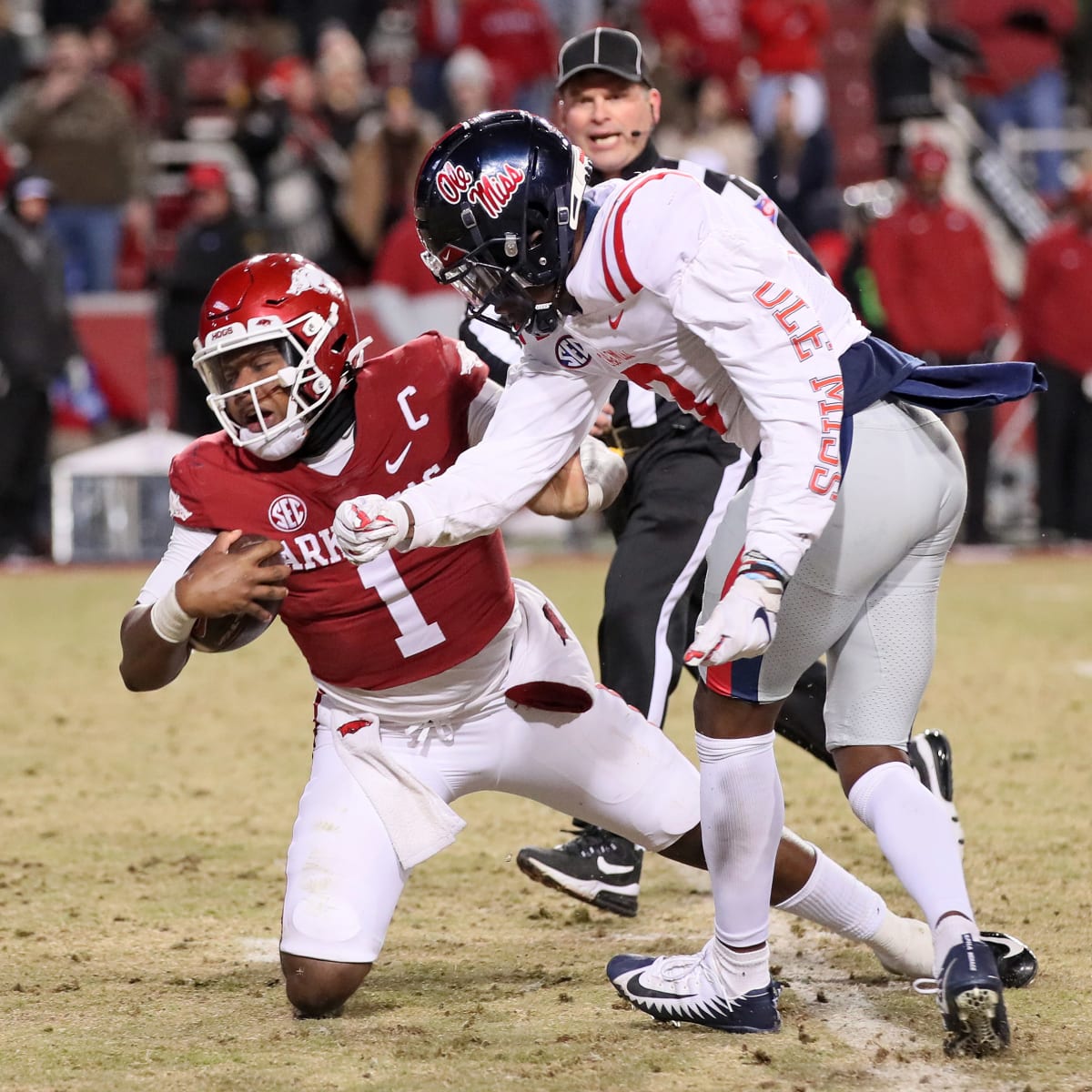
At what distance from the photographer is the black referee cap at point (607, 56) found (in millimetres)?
4875

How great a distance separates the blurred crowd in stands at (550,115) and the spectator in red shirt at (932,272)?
2cm

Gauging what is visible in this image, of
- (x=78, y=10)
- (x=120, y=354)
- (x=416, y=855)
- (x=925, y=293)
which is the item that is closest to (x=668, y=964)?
(x=416, y=855)

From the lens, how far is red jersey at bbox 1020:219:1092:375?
11.1 meters

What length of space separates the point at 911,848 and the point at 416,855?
99 centimetres

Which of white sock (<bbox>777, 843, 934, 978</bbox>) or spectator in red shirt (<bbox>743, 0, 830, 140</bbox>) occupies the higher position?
spectator in red shirt (<bbox>743, 0, 830, 140</bbox>)

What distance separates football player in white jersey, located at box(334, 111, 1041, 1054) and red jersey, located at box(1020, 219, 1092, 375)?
807cm

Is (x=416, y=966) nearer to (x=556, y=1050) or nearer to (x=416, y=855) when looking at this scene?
(x=416, y=855)

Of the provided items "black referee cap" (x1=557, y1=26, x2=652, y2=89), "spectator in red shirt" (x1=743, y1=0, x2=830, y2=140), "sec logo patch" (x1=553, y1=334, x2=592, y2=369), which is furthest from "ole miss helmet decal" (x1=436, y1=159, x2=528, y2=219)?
"spectator in red shirt" (x1=743, y1=0, x2=830, y2=140)

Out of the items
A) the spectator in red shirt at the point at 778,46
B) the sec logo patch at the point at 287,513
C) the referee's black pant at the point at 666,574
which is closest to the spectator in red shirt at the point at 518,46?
the spectator in red shirt at the point at 778,46

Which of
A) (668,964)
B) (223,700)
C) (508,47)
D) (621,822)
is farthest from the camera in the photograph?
(508,47)

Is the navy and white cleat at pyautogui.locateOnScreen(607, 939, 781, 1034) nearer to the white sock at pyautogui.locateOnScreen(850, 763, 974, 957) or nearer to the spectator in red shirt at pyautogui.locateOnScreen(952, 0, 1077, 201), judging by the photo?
the white sock at pyautogui.locateOnScreen(850, 763, 974, 957)

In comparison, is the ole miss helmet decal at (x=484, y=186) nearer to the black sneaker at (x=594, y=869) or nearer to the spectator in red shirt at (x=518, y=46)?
the black sneaker at (x=594, y=869)

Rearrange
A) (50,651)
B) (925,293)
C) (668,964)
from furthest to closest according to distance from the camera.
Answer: (925,293), (50,651), (668,964)

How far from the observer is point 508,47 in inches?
501
